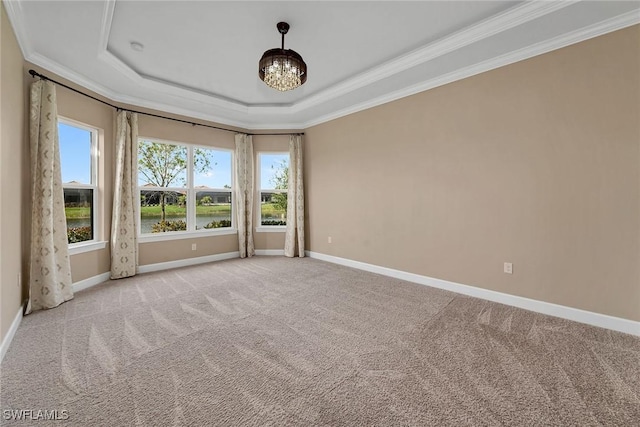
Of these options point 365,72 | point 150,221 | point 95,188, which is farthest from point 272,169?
point 95,188

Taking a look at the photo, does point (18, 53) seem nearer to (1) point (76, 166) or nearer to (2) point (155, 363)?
(1) point (76, 166)

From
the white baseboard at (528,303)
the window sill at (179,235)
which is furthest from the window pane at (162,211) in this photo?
the white baseboard at (528,303)

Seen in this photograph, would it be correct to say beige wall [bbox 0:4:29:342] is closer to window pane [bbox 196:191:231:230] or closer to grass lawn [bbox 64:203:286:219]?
grass lawn [bbox 64:203:286:219]

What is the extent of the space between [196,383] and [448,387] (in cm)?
168

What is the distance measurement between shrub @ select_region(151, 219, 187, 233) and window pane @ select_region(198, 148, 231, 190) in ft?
2.41

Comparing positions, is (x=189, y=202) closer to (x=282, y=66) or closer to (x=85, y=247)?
(x=85, y=247)

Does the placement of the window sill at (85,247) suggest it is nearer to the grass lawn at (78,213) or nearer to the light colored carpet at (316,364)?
the grass lawn at (78,213)

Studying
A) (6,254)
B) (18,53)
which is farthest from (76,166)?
(6,254)

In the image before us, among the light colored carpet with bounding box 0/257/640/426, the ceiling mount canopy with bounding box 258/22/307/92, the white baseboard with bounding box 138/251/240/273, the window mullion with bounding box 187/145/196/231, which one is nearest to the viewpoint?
the light colored carpet with bounding box 0/257/640/426

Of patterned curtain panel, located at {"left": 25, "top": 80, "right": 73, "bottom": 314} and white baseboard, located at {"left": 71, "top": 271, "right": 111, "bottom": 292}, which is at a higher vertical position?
patterned curtain panel, located at {"left": 25, "top": 80, "right": 73, "bottom": 314}

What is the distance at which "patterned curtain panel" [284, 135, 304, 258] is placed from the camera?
18.5 feet

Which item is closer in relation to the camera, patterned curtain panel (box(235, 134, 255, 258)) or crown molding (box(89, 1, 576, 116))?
crown molding (box(89, 1, 576, 116))

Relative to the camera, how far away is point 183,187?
199 inches

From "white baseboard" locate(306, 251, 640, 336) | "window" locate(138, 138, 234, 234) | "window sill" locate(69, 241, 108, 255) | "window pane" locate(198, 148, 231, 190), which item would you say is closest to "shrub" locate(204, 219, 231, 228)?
"window" locate(138, 138, 234, 234)
